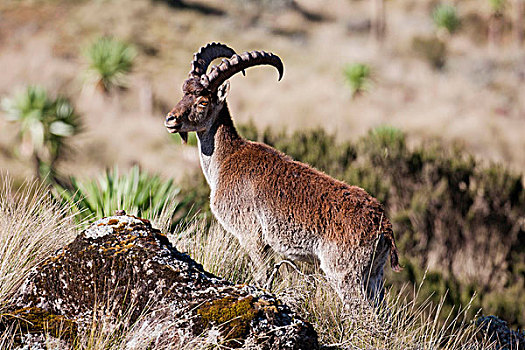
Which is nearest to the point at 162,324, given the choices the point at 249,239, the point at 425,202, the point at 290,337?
the point at 290,337

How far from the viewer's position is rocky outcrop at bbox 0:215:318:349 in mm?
3555

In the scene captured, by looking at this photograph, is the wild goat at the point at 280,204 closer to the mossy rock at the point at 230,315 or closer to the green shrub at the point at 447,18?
the mossy rock at the point at 230,315

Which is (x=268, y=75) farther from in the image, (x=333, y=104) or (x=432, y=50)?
(x=432, y=50)

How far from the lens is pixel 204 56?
19.0 ft

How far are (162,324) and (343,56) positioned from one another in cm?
4296

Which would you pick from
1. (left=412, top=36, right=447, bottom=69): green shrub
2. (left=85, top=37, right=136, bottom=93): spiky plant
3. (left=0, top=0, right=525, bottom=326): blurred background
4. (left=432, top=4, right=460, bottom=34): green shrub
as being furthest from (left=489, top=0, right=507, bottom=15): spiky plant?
(left=85, top=37, right=136, bottom=93): spiky plant

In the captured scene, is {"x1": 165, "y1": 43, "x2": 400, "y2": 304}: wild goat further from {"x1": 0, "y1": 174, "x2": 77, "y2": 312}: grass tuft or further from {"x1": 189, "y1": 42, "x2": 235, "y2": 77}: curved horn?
{"x1": 0, "y1": 174, "x2": 77, "y2": 312}: grass tuft

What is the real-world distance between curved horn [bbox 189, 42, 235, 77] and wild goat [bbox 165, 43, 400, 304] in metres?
0.04

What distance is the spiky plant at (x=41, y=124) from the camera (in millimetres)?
19953

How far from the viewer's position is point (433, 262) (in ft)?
50.3

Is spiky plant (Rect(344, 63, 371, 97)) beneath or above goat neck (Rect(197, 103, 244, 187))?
beneath

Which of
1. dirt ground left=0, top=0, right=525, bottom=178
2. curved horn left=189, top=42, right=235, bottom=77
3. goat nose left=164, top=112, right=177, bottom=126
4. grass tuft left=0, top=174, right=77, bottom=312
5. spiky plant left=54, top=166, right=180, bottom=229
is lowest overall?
dirt ground left=0, top=0, right=525, bottom=178

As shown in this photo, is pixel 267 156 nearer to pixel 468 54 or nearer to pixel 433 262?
pixel 433 262

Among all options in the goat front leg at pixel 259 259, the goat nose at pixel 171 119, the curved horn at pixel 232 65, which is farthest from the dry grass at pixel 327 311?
the curved horn at pixel 232 65
